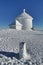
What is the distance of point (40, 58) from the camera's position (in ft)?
67.5

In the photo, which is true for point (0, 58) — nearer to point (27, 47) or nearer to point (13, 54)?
point (13, 54)

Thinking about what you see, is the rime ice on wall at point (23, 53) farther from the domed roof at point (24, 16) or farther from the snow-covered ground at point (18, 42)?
the domed roof at point (24, 16)

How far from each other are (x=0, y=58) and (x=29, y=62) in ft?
7.40

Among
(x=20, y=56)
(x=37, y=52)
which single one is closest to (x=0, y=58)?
(x=20, y=56)

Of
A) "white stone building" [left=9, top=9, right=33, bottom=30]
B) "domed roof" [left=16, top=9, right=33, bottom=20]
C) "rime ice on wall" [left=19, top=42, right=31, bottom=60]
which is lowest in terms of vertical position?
"rime ice on wall" [left=19, top=42, right=31, bottom=60]

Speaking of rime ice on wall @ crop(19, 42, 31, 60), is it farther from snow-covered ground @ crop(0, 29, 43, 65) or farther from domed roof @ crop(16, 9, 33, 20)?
domed roof @ crop(16, 9, 33, 20)

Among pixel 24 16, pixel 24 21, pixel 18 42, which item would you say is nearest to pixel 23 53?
pixel 18 42

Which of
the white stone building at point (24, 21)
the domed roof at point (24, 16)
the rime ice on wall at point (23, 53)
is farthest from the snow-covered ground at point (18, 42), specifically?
the domed roof at point (24, 16)

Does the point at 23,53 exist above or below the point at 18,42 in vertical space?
below

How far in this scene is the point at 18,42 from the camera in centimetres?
2559

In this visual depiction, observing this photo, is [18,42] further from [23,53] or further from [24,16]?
[24,16]

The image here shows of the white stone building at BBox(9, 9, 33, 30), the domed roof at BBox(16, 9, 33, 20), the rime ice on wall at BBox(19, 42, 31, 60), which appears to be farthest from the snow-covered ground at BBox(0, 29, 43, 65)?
the domed roof at BBox(16, 9, 33, 20)

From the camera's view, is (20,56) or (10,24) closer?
(20,56)

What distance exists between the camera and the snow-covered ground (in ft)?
70.6
